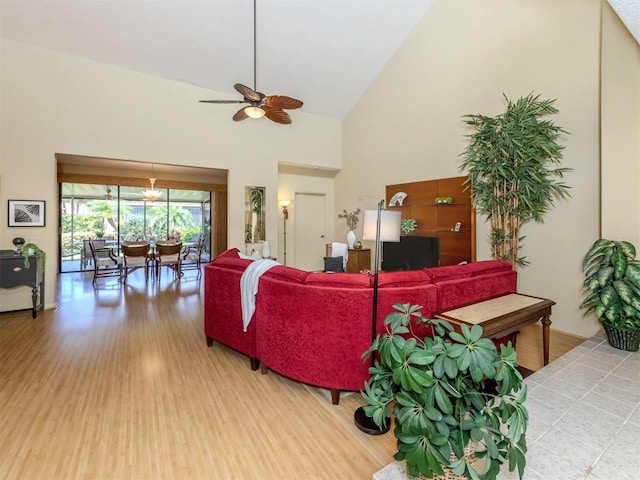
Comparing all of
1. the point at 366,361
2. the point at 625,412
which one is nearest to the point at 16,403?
the point at 366,361

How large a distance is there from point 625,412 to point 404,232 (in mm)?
3837

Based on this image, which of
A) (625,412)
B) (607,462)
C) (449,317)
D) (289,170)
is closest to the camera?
(607,462)

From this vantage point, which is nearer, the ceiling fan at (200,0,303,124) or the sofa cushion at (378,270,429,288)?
the sofa cushion at (378,270,429,288)

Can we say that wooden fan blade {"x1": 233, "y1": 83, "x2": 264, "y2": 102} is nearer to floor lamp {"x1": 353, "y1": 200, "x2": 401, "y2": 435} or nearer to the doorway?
floor lamp {"x1": 353, "y1": 200, "x2": 401, "y2": 435}

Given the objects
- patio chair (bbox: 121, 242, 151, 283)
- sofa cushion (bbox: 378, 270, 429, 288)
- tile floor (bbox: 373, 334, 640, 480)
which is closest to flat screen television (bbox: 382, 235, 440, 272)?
tile floor (bbox: 373, 334, 640, 480)

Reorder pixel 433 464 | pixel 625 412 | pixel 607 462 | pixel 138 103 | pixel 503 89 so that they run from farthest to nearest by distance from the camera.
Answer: pixel 138 103 < pixel 503 89 < pixel 625 412 < pixel 607 462 < pixel 433 464

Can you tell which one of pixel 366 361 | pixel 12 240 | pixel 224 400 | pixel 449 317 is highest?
pixel 12 240

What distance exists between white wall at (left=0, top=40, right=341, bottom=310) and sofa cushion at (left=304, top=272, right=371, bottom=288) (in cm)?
418

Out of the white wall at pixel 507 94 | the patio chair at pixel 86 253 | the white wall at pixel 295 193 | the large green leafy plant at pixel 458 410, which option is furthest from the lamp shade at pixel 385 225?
the patio chair at pixel 86 253

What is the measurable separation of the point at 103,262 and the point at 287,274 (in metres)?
5.77

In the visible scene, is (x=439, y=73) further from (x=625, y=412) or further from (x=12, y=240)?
(x=12, y=240)

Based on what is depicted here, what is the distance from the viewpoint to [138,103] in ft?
16.0

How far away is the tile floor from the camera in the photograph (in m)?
1.30

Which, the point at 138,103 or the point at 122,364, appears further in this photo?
the point at 138,103
